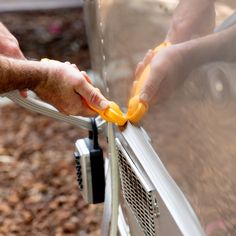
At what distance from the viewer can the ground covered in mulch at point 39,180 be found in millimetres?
2760

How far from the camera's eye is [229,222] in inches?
39.8

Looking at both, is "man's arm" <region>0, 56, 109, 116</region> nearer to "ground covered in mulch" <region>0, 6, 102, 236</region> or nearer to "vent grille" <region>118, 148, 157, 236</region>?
"vent grille" <region>118, 148, 157, 236</region>

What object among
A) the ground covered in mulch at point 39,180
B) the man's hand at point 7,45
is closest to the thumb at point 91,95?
the man's hand at point 7,45

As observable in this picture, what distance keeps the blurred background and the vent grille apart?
15 cm

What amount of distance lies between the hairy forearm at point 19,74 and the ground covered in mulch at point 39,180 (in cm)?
136

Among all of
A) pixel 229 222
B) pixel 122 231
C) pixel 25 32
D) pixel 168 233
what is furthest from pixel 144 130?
pixel 25 32

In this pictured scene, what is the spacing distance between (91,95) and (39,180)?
5.56 ft

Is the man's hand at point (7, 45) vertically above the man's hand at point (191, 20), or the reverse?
the man's hand at point (7, 45)

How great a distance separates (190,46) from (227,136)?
227mm

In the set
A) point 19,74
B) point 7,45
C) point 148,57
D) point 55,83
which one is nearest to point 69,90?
point 55,83

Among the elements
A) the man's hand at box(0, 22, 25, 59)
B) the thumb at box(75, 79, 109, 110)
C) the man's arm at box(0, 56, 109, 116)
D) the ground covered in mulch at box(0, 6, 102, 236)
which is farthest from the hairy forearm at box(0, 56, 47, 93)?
the ground covered in mulch at box(0, 6, 102, 236)

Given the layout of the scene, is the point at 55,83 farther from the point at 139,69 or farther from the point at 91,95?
the point at 139,69

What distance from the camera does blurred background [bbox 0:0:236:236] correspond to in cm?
101

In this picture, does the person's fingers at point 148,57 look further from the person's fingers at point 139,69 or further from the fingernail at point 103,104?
the fingernail at point 103,104
